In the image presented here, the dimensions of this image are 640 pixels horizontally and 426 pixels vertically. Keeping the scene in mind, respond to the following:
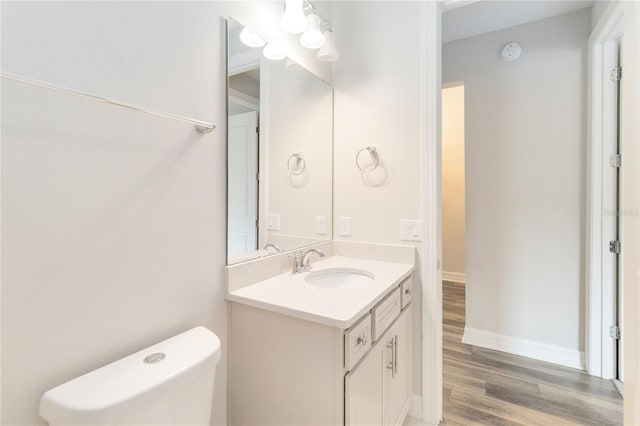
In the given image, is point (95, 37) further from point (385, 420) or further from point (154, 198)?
point (385, 420)

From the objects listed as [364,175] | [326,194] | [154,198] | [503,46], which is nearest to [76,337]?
[154,198]

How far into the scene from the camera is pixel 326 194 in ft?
6.39

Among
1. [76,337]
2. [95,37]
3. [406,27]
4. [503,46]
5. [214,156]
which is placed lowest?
[76,337]

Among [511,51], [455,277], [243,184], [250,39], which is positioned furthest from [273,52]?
[455,277]

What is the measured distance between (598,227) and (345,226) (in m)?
1.75

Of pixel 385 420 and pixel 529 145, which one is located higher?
pixel 529 145

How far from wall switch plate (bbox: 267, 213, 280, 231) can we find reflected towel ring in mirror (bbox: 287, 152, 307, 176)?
0.29 meters

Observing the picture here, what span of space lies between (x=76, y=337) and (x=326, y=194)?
142 centimetres

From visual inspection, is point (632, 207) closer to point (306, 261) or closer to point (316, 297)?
point (316, 297)

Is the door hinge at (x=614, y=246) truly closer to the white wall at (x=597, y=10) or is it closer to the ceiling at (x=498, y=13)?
the white wall at (x=597, y=10)

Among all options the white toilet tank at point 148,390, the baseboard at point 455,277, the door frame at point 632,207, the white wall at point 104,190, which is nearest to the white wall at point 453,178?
the baseboard at point 455,277

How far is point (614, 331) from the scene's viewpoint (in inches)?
79.8

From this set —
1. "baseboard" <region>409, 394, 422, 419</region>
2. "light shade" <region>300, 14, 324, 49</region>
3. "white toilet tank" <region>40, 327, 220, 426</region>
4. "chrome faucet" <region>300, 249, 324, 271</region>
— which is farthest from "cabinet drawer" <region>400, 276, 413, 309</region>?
"light shade" <region>300, 14, 324, 49</region>

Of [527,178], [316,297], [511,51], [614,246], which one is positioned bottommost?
[316,297]
